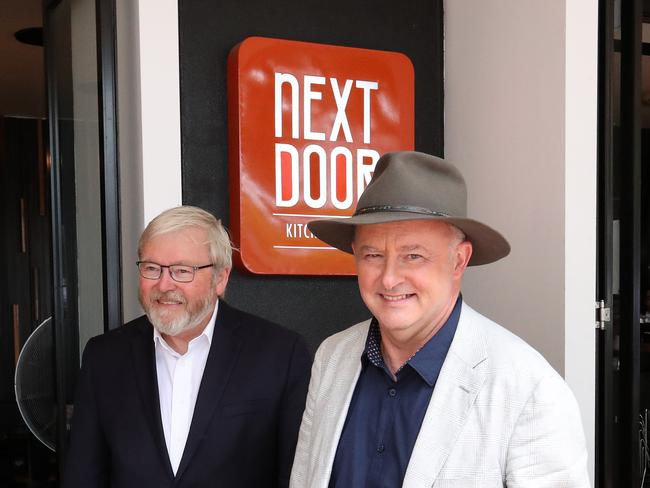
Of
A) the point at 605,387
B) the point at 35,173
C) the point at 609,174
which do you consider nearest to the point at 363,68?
the point at 609,174

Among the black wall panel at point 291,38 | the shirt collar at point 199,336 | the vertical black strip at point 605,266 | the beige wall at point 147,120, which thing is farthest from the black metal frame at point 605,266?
the beige wall at point 147,120

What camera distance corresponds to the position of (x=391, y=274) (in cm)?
156

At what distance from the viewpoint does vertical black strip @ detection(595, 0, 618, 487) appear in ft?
9.44

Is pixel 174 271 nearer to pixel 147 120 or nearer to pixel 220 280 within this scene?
pixel 220 280

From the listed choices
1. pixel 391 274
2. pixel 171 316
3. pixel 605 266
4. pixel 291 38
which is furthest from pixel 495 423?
pixel 291 38

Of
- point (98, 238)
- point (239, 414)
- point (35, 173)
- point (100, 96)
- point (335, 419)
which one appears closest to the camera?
point (335, 419)

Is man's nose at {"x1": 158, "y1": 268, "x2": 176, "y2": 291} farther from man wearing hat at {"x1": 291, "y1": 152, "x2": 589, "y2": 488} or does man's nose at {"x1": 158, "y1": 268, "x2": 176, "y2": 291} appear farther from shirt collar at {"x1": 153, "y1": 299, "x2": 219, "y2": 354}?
man wearing hat at {"x1": 291, "y1": 152, "x2": 589, "y2": 488}

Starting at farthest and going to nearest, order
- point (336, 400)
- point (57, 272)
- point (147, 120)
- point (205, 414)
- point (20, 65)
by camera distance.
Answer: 1. point (20, 65)
2. point (57, 272)
3. point (147, 120)
4. point (205, 414)
5. point (336, 400)

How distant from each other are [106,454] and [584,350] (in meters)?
1.71

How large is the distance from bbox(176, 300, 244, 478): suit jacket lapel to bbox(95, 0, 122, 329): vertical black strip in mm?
586

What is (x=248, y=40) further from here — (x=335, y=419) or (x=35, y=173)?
(x=35, y=173)

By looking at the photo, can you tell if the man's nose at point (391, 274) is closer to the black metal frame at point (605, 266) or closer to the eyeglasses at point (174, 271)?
the eyeglasses at point (174, 271)

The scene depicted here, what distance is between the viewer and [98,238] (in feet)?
9.70

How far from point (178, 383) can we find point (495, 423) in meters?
1.12
